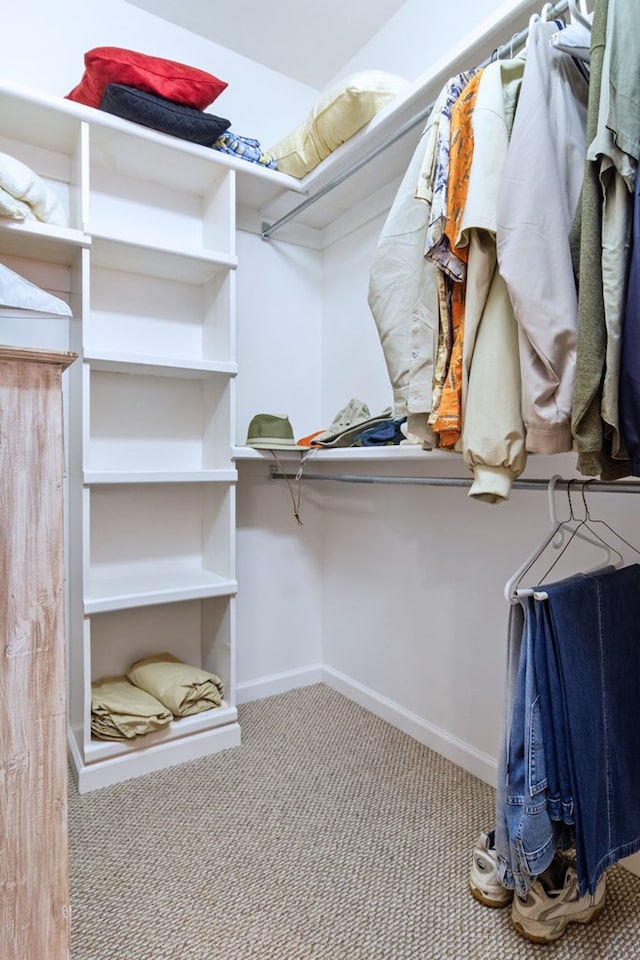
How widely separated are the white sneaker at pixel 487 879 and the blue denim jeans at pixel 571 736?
21 cm

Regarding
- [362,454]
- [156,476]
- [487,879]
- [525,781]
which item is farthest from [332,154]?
[487,879]

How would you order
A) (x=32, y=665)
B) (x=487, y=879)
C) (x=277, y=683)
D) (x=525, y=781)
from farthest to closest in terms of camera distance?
A: (x=277, y=683)
(x=487, y=879)
(x=525, y=781)
(x=32, y=665)

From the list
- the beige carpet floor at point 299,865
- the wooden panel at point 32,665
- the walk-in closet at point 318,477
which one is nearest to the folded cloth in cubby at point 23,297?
the walk-in closet at point 318,477

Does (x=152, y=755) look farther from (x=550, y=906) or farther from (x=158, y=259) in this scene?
(x=158, y=259)

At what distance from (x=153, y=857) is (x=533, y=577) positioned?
1.22m

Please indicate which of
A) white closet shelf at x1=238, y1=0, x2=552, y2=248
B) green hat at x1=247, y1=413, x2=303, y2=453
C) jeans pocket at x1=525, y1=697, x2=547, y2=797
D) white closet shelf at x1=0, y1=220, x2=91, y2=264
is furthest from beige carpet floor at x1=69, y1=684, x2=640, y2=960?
white closet shelf at x1=238, y1=0, x2=552, y2=248

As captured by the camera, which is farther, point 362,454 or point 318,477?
point 318,477

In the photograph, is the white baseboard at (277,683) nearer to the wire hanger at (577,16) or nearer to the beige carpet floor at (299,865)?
the beige carpet floor at (299,865)

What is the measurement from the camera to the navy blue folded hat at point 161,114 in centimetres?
154

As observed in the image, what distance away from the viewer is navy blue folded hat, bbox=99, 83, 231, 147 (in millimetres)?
1535

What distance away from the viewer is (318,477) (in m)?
2.02

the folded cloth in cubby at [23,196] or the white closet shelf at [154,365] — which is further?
the white closet shelf at [154,365]

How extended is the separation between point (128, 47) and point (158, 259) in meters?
0.84

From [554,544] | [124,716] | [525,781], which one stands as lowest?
[124,716]
